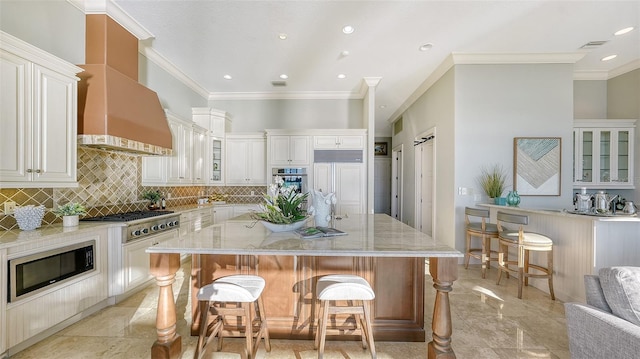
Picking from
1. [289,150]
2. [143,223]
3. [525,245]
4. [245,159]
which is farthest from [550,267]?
[245,159]

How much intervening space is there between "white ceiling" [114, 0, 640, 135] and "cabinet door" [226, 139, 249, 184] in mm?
1229

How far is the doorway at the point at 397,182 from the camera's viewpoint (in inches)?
287

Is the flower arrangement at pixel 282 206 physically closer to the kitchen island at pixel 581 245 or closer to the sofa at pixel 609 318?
the sofa at pixel 609 318

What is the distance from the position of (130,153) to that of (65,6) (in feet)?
5.31

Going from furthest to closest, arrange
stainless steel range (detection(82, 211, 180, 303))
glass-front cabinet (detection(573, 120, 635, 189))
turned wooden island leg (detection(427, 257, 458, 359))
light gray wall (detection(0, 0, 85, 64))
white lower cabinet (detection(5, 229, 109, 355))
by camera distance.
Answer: glass-front cabinet (detection(573, 120, 635, 189)) < stainless steel range (detection(82, 211, 180, 303)) < light gray wall (detection(0, 0, 85, 64)) < white lower cabinet (detection(5, 229, 109, 355)) < turned wooden island leg (detection(427, 257, 458, 359))

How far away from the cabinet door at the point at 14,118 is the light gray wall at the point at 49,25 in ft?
1.76

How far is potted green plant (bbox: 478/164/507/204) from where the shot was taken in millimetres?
3766

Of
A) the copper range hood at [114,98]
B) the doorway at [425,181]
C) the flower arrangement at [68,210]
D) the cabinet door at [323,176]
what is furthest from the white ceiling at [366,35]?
the flower arrangement at [68,210]

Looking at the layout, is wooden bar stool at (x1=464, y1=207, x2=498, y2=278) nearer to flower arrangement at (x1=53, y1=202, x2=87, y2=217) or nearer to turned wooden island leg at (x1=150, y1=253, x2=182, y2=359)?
turned wooden island leg at (x1=150, y1=253, x2=182, y2=359)

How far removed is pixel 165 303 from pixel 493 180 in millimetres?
4329

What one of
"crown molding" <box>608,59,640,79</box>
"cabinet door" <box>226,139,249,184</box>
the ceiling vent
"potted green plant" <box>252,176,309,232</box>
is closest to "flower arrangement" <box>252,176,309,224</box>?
"potted green plant" <box>252,176,309,232</box>

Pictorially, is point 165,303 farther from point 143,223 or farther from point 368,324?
point 143,223

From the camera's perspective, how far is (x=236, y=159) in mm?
5238

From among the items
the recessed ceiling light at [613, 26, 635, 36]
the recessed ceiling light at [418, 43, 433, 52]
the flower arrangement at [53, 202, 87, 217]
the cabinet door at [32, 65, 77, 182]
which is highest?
the recessed ceiling light at [613, 26, 635, 36]
